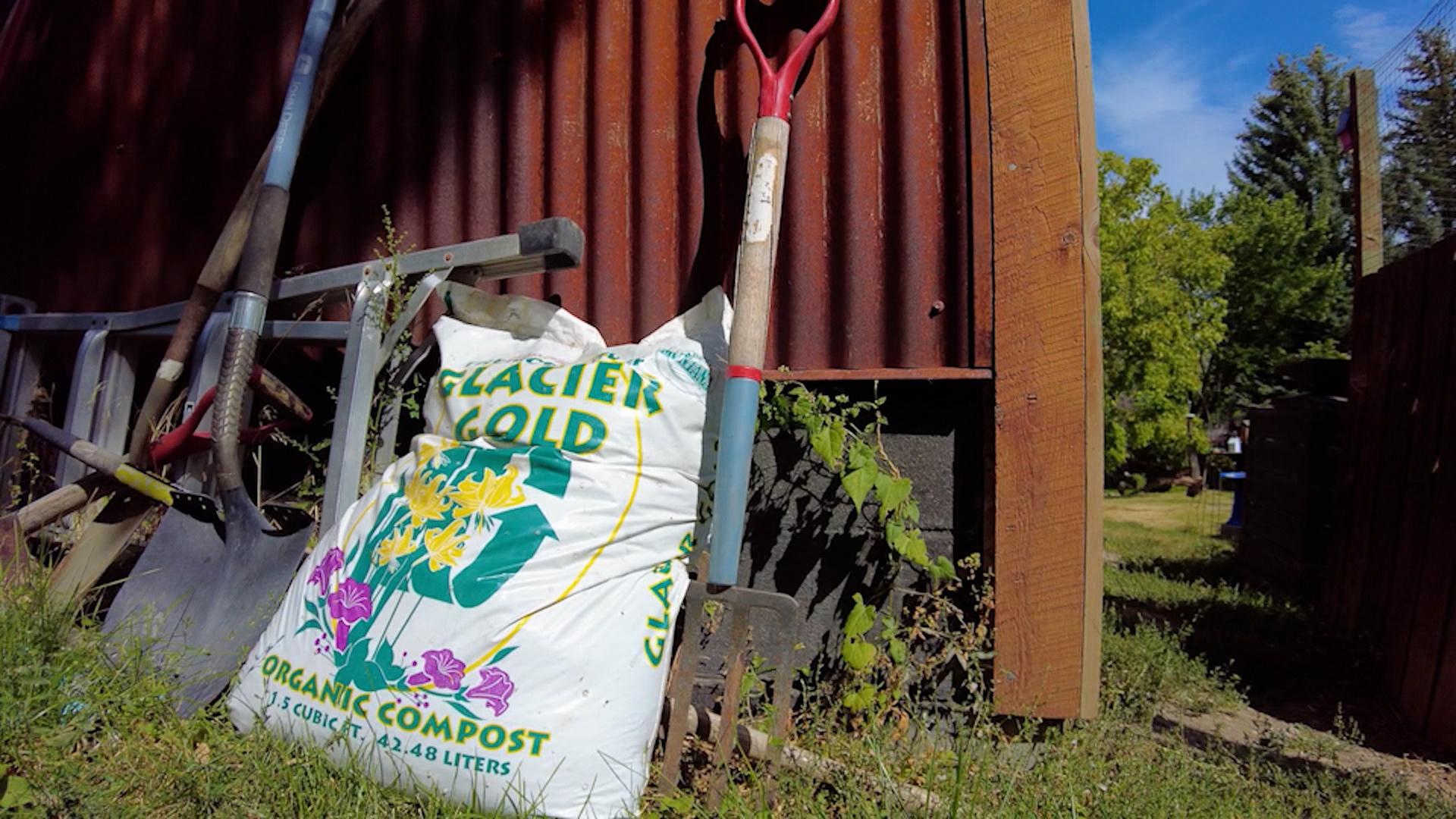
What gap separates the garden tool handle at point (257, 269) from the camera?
Result: 2.18 m

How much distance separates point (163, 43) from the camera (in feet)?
11.1

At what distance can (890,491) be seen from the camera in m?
2.05

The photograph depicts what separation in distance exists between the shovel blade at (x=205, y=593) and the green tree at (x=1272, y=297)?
2448 centimetres

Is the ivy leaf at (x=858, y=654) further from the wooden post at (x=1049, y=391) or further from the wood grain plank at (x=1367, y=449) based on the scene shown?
the wood grain plank at (x=1367, y=449)

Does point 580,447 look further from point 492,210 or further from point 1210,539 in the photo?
point 1210,539

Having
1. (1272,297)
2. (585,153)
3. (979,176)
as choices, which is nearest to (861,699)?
(979,176)

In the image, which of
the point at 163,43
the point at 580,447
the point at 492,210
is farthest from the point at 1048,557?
the point at 163,43

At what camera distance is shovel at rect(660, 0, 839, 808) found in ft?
5.62

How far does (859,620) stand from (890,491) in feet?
1.10

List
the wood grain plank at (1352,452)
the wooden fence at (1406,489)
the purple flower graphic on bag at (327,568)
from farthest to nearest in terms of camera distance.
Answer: the wood grain plank at (1352,452) → the wooden fence at (1406,489) → the purple flower graphic on bag at (327,568)

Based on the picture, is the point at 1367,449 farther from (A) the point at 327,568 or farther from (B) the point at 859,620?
(A) the point at 327,568

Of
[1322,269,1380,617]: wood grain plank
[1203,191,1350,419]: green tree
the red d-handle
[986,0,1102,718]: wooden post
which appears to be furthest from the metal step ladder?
[1203,191,1350,419]: green tree

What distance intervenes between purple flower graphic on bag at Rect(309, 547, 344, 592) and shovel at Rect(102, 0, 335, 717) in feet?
0.96

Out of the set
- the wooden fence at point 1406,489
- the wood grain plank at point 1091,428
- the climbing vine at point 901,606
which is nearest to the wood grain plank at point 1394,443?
the wooden fence at point 1406,489
